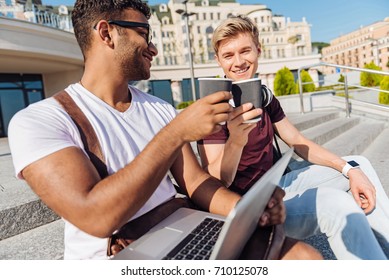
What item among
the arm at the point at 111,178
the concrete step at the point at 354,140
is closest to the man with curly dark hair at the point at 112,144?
the arm at the point at 111,178

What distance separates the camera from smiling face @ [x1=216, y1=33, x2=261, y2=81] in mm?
1799

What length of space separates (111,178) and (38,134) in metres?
0.30

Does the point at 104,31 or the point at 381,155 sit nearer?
the point at 104,31

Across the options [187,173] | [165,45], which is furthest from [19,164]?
[165,45]

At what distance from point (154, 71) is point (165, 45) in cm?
2361

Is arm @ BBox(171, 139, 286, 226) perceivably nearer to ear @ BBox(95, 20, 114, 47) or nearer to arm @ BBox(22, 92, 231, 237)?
arm @ BBox(22, 92, 231, 237)

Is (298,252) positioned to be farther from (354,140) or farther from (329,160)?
(354,140)

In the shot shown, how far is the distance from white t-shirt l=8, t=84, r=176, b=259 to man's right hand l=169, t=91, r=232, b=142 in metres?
0.33

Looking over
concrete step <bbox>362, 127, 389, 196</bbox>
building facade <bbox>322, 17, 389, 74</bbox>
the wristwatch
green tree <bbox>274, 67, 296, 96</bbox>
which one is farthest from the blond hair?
building facade <bbox>322, 17, 389, 74</bbox>

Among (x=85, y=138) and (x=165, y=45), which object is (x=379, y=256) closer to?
(x=85, y=138)

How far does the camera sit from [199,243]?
39.5 inches

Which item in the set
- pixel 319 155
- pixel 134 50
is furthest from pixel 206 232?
pixel 319 155

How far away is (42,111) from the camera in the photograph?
3.52 ft

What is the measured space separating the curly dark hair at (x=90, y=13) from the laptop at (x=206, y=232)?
0.88 metres
